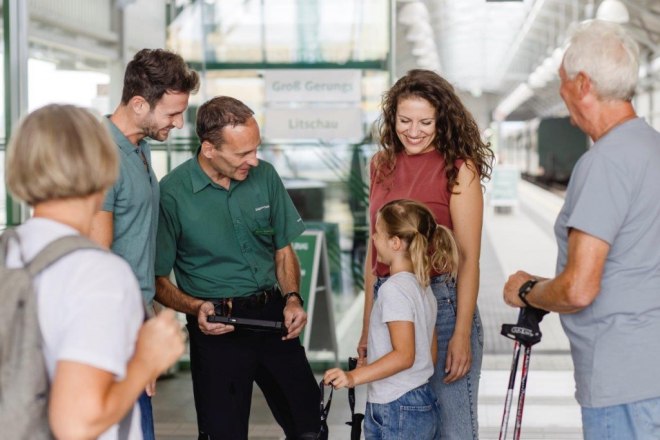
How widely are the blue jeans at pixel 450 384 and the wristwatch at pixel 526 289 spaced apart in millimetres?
517

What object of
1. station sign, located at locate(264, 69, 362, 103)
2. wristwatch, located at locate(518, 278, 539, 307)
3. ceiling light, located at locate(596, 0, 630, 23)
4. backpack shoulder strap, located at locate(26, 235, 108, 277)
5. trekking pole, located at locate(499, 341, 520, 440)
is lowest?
trekking pole, located at locate(499, 341, 520, 440)

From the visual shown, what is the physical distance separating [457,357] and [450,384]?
103mm

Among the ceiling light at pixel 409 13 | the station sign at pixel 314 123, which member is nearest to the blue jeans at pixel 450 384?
the station sign at pixel 314 123

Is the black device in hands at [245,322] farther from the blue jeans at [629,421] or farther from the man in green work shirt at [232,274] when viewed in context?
the blue jeans at [629,421]

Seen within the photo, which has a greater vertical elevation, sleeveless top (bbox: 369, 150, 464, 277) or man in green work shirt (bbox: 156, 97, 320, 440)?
sleeveless top (bbox: 369, 150, 464, 277)

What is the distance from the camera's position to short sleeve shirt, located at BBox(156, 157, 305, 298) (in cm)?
321

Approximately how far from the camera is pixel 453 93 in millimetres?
3062

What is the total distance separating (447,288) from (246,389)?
0.69m

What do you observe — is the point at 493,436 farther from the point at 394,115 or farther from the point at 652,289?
the point at 652,289

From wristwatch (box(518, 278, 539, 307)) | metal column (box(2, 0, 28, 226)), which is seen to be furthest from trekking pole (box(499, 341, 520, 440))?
metal column (box(2, 0, 28, 226))

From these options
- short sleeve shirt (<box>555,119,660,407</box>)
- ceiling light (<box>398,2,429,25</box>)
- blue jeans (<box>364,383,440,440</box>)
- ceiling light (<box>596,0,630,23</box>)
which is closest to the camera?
short sleeve shirt (<box>555,119,660,407</box>)

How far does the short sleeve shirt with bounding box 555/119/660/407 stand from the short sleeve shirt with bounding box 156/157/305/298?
3.81 ft

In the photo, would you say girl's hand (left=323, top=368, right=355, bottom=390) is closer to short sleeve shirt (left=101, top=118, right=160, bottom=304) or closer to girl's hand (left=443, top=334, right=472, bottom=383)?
girl's hand (left=443, top=334, right=472, bottom=383)

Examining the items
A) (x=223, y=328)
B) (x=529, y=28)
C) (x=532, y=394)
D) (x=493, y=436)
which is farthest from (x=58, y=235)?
(x=529, y=28)
